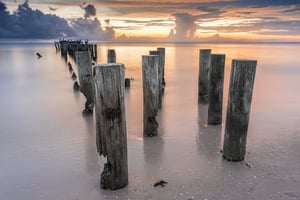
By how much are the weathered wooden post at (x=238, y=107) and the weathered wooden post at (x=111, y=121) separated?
1717 mm

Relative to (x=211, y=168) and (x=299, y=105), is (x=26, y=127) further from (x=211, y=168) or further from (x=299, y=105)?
(x=299, y=105)

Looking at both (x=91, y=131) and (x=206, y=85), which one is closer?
(x=91, y=131)

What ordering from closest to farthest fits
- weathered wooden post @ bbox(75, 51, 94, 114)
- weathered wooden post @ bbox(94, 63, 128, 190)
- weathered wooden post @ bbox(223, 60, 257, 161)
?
1. weathered wooden post @ bbox(94, 63, 128, 190)
2. weathered wooden post @ bbox(223, 60, 257, 161)
3. weathered wooden post @ bbox(75, 51, 94, 114)

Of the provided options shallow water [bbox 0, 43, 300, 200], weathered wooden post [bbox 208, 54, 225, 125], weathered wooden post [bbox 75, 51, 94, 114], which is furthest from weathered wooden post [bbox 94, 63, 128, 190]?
weathered wooden post [bbox 75, 51, 94, 114]

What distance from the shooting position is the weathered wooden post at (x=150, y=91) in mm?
5266

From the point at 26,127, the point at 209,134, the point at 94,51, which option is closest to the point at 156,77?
the point at 209,134

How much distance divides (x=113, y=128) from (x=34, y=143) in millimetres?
2578

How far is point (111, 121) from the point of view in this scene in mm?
3559

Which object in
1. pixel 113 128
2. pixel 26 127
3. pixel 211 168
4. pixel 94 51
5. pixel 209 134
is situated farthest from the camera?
pixel 94 51

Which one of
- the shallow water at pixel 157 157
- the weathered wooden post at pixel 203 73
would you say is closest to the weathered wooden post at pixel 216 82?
the shallow water at pixel 157 157

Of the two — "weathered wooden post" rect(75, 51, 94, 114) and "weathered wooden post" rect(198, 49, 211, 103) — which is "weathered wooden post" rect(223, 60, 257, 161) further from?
"weathered wooden post" rect(75, 51, 94, 114)

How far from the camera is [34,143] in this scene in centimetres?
546

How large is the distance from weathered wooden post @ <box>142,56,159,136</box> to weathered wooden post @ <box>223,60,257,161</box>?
4.85ft

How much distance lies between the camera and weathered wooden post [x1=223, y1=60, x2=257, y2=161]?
4223 millimetres
